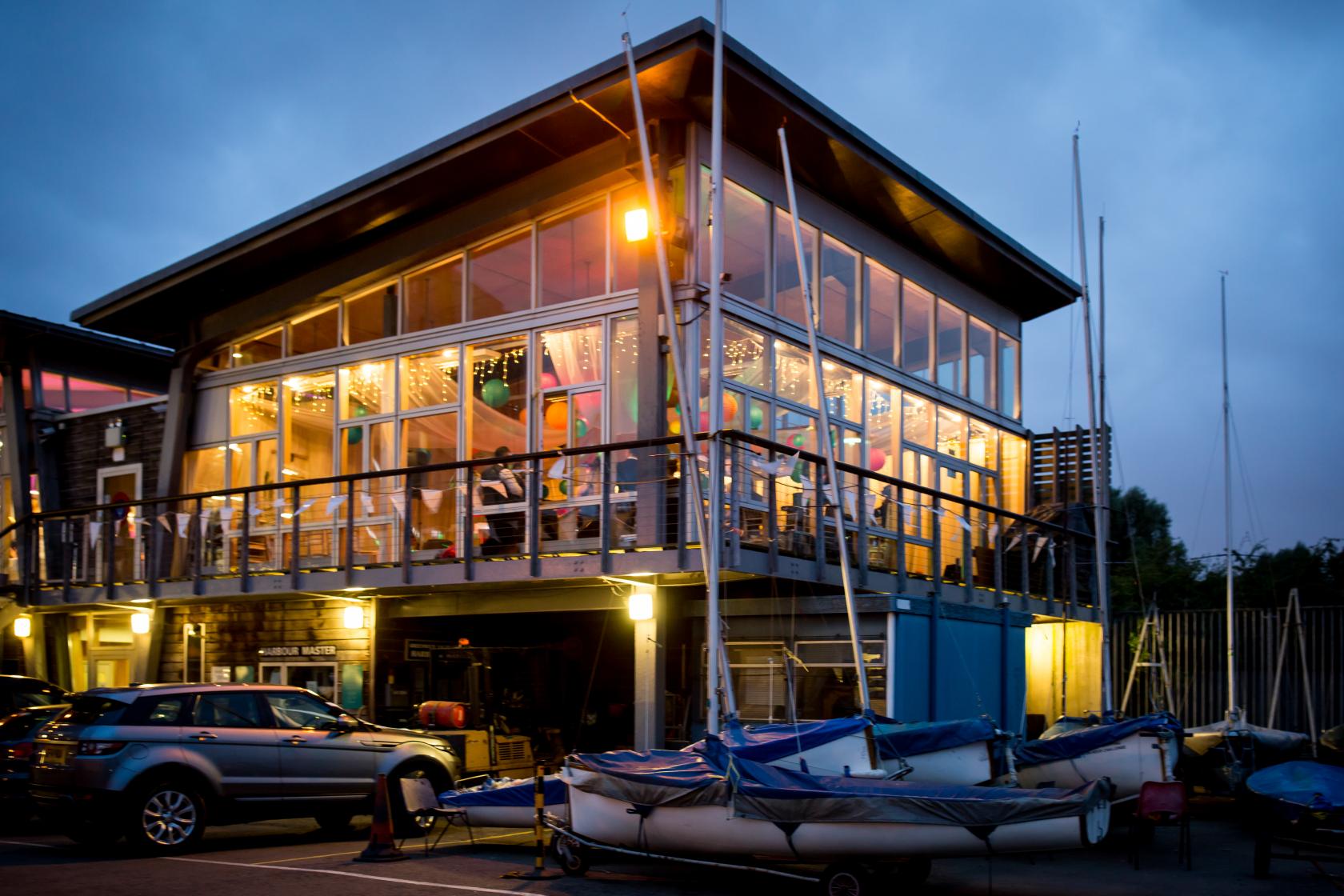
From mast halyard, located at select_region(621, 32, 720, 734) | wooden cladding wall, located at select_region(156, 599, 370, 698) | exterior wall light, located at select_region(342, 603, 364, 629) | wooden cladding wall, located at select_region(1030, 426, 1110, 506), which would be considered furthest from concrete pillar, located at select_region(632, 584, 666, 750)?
wooden cladding wall, located at select_region(1030, 426, 1110, 506)

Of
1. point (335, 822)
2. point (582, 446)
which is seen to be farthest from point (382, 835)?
point (582, 446)

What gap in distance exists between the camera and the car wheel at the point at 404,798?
42.7 ft

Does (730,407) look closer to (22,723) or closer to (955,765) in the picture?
(955,765)

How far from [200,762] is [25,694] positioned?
219 inches

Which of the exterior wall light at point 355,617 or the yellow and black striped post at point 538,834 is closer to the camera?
the yellow and black striped post at point 538,834

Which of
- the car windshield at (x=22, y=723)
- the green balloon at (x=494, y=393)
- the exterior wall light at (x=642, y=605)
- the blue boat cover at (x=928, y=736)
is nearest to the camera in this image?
the blue boat cover at (x=928, y=736)

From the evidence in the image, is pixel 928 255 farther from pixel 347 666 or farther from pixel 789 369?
pixel 347 666

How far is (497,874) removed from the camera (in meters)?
11.4

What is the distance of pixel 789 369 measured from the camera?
18.3 metres

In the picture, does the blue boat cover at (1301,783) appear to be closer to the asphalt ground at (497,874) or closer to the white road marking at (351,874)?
the asphalt ground at (497,874)

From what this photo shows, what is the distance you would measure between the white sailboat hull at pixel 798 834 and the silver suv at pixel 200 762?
294cm

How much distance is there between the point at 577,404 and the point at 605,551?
10.1 feet

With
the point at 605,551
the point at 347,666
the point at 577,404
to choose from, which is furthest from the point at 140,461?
the point at 605,551

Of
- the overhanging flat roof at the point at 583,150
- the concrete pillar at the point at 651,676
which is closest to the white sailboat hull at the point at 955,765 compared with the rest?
the concrete pillar at the point at 651,676
